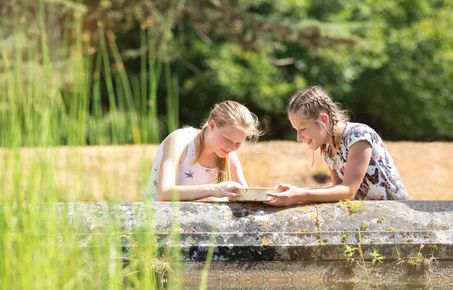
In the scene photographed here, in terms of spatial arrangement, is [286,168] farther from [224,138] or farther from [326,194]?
[326,194]

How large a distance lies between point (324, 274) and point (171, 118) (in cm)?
122

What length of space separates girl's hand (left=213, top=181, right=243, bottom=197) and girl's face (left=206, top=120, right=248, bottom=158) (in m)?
0.34

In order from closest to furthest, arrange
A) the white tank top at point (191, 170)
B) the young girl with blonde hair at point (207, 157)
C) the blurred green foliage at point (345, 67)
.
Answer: the young girl with blonde hair at point (207, 157)
the white tank top at point (191, 170)
the blurred green foliage at point (345, 67)

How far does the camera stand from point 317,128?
4176mm

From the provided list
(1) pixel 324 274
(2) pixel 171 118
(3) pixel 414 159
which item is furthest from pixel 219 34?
(2) pixel 171 118

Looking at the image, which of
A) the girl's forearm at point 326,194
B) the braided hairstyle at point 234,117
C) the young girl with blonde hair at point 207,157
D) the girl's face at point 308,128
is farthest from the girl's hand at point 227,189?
the girl's face at point 308,128

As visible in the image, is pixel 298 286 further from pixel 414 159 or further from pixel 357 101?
pixel 357 101

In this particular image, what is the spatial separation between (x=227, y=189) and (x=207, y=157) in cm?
67

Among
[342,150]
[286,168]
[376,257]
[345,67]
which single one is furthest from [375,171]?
[345,67]

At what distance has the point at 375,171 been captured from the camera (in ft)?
14.2

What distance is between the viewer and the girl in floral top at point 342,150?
13.2 ft

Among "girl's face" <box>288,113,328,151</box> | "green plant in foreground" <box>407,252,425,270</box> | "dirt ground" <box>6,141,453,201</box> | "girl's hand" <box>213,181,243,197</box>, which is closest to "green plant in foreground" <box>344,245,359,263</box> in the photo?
"green plant in foreground" <box>407,252,425,270</box>

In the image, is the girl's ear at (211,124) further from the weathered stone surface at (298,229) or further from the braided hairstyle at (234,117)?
the weathered stone surface at (298,229)

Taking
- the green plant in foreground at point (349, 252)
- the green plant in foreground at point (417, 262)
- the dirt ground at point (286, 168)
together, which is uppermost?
the green plant in foreground at point (349, 252)
